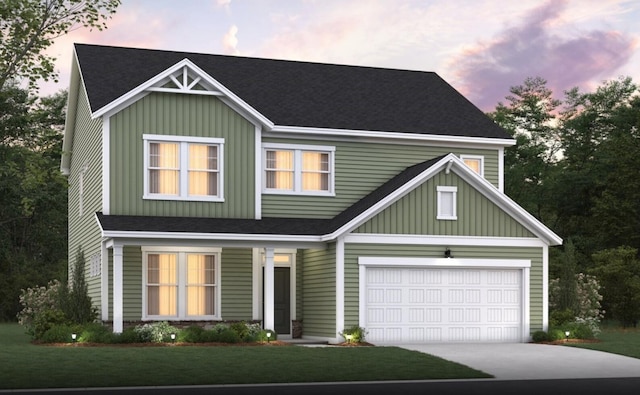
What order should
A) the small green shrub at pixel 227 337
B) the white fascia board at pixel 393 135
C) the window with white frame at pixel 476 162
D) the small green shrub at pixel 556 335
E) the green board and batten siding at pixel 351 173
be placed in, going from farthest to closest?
the window with white frame at pixel 476 162
the green board and batten siding at pixel 351 173
the white fascia board at pixel 393 135
the small green shrub at pixel 556 335
the small green shrub at pixel 227 337

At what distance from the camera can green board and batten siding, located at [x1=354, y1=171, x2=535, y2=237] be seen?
1201 inches

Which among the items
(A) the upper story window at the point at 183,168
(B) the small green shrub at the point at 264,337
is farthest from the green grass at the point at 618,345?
(A) the upper story window at the point at 183,168

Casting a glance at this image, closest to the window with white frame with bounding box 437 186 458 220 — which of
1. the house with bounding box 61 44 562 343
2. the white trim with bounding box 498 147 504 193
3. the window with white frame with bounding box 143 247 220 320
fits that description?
the house with bounding box 61 44 562 343

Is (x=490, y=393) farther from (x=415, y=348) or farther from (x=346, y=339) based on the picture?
(x=346, y=339)

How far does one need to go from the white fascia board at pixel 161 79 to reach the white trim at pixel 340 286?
4.68 m

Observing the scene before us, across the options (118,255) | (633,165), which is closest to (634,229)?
(633,165)

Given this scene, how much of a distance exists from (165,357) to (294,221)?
9848 millimetres

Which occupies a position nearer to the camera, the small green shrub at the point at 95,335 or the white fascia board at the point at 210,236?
the small green shrub at the point at 95,335

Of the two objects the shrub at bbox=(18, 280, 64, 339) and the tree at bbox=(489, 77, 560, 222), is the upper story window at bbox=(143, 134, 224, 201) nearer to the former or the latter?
the shrub at bbox=(18, 280, 64, 339)

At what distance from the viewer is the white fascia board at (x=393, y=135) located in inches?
1287

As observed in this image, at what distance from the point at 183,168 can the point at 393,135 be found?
283 inches

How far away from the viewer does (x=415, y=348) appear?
1096 inches

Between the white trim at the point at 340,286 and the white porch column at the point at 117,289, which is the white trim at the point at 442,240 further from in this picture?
the white porch column at the point at 117,289

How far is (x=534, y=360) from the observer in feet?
81.8
